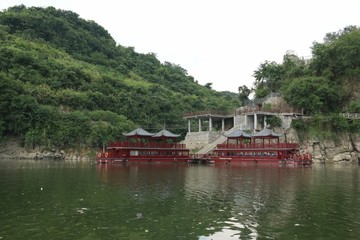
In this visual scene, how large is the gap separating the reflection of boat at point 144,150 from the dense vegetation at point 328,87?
19555mm

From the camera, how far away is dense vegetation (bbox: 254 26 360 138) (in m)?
60.3

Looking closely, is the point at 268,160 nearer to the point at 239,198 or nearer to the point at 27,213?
the point at 239,198

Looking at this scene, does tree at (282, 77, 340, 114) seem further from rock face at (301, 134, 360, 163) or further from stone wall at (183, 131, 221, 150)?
stone wall at (183, 131, 221, 150)

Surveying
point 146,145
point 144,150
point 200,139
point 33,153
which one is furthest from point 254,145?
point 33,153

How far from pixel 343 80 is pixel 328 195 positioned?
48.8 m

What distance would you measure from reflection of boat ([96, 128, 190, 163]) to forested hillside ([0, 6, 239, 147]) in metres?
13.2

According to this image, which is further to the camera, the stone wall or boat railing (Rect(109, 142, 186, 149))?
the stone wall

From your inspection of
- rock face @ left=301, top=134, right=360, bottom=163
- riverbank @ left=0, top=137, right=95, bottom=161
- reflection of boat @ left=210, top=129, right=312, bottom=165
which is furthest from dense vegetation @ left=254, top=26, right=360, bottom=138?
riverbank @ left=0, top=137, right=95, bottom=161

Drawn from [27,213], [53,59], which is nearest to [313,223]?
[27,213]

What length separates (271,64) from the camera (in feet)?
257

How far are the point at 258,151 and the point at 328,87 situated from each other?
1797 centimetres

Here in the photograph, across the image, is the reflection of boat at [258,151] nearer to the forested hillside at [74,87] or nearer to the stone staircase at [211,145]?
the stone staircase at [211,145]

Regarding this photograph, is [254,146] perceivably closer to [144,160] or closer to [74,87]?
[144,160]

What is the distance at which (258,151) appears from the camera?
5494cm
